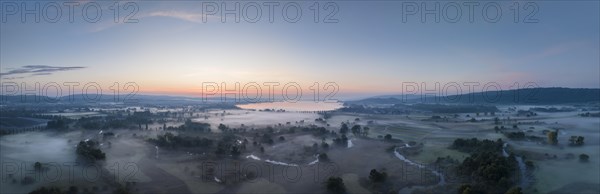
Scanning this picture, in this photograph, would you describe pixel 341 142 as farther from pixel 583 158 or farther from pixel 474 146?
pixel 583 158

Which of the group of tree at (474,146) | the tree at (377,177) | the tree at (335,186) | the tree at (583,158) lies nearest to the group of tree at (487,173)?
the group of tree at (474,146)

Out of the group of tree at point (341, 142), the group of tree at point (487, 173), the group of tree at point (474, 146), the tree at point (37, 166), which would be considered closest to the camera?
the group of tree at point (487, 173)

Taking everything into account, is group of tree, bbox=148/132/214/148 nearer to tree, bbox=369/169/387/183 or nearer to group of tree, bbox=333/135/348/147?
group of tree, bbox=333/135/348/147

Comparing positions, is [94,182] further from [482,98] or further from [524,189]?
[482,98]

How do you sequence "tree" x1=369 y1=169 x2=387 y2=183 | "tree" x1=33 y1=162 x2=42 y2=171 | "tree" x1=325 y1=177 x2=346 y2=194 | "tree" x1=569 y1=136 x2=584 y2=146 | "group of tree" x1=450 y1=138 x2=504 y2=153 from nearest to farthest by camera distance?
"tree" x1=325 y1=177 x2=346 y2=194 → "tree" x1=369 y1=169 x2=387 y2=183 → "tree" x1=33 y1=162 x2=42 y2=171 → "group of tree" x1=450 y1=138 x2=504 y2=153 → "tree" x1=569 y1=136 x2=584 y2=146

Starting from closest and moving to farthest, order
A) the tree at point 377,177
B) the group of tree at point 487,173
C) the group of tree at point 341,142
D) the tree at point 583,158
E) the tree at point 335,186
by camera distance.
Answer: the group of tree at point 487,173 < the tree at point 335,186 < the tree at point 377,177 < the tree at point 583,158 < the group of tree at point 341,142

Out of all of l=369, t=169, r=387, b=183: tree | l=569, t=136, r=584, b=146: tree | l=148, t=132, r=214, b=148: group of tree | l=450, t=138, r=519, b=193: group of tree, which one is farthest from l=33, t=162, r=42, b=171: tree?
l=569, t=136, r=584, b=146: tree

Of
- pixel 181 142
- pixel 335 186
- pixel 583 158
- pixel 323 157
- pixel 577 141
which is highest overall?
pixel 181 142

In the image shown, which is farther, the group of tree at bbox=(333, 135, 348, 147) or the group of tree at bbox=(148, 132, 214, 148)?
the group of tree at bbox=(333, 135, 348, 147)

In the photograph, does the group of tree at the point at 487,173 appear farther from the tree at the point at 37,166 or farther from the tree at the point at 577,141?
the tree at the point at 37,166

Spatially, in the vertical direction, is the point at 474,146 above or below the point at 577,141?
below

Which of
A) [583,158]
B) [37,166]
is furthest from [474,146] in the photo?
[37,166]

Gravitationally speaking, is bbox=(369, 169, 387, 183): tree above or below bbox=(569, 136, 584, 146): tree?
below
